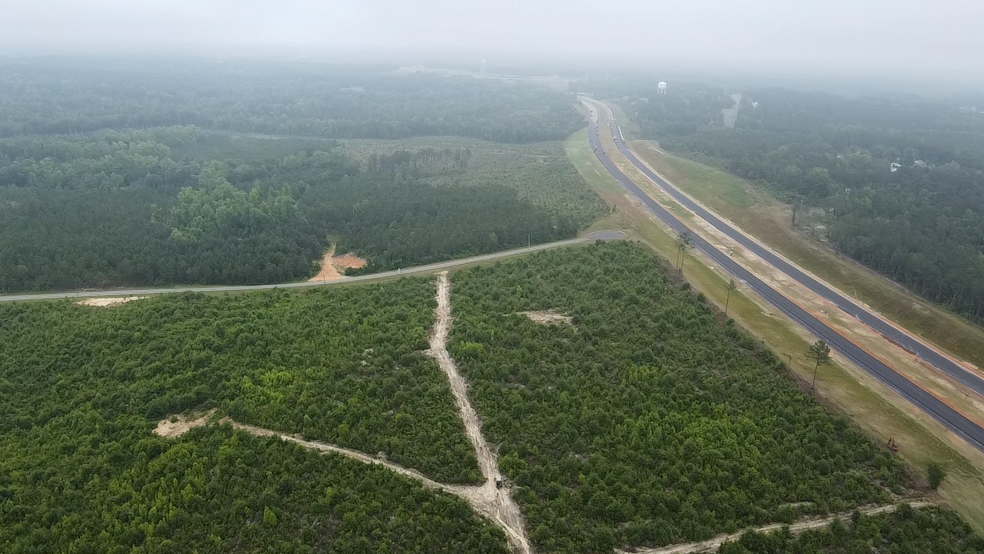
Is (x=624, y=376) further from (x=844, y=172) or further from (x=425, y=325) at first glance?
(x=844, y=172)

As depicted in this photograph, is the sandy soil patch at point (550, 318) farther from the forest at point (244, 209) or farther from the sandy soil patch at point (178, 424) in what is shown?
the sandy soil patch at point (178, 424)

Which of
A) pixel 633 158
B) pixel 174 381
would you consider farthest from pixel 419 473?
pixel 633 158

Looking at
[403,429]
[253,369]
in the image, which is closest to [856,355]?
[403,429]

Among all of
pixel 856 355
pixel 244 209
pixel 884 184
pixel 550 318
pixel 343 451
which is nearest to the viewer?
pixel 343 451

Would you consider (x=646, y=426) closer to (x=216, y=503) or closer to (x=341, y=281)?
(x=216, y=503)

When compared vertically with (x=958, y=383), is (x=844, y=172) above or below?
above

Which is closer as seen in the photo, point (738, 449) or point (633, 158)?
point (738, 449)

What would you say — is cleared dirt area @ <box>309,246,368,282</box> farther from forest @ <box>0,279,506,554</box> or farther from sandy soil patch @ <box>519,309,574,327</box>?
sandy soil patch @ <box>519,309,574,327</box>
